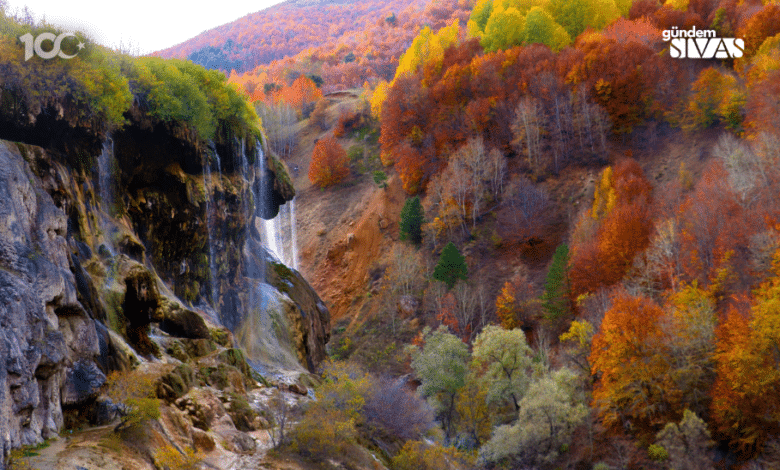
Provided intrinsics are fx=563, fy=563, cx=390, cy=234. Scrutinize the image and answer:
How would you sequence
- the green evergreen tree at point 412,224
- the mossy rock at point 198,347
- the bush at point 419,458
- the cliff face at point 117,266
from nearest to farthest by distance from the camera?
the cliff face at point 117,266 < the bush at point 419,458 < the mossy rock at point 198,347 < the green evergreen tree at point 412,224

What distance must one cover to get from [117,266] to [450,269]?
37496 millimetres

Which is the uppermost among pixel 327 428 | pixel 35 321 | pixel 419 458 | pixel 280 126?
pixel 280 126

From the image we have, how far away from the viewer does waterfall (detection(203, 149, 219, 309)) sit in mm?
32281

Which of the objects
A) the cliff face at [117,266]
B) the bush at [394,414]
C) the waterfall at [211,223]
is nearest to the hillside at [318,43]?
the cliff face at [117,266]

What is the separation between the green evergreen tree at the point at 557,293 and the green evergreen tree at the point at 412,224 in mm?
17264

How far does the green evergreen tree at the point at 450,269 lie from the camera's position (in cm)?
5419

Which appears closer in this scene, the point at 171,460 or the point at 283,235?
the point at 171,460

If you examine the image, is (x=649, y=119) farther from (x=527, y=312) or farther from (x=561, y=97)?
(x=527, y=312)

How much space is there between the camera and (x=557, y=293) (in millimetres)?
47062

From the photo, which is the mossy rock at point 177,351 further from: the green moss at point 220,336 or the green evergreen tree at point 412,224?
the green evergreen tree at point 412,224

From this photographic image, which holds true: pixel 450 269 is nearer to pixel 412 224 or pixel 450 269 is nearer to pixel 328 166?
pixel 412 224

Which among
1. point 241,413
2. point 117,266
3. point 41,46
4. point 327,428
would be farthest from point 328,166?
point 327,428

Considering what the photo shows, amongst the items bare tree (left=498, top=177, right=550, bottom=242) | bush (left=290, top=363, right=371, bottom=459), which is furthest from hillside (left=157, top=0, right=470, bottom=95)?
bush (left=290, top=363, right=371, bottom=459)

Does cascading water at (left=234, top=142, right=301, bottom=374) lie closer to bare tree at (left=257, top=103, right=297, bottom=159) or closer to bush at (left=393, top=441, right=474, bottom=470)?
bush at (left=393, top=441, right=474, bottom=470)
